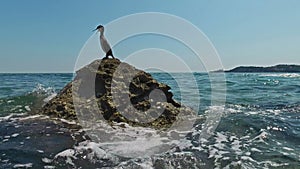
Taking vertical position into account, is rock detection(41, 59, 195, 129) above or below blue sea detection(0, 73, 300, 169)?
above

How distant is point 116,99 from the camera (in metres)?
8.37

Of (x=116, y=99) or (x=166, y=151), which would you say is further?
(x=116, y=99)

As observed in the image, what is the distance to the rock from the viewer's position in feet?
26.5

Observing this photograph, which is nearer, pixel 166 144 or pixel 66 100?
pixel 166 144

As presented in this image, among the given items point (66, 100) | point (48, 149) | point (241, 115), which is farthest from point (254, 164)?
point (66, 100)

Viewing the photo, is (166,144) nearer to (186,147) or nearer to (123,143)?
(186,147)

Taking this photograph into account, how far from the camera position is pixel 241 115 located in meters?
9.86

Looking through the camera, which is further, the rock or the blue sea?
the rock

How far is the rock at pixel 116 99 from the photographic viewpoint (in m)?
8.07

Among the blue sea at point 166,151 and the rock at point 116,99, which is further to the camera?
the rock at point 116,99

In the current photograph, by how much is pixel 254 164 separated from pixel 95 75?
5.10 metres

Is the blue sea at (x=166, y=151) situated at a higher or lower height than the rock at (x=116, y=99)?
lower

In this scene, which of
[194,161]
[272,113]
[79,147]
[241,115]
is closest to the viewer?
[194,161]

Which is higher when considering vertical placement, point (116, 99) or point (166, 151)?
point (116, 99)
